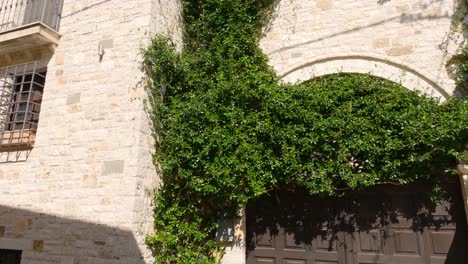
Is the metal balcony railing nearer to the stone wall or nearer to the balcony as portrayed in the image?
the balcony

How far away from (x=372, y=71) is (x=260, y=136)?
1.81m

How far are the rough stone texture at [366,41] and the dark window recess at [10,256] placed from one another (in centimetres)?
298

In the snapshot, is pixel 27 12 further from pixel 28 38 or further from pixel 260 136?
pixel 260 136

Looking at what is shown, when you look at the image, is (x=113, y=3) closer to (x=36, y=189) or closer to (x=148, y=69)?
(x=148, y=69)

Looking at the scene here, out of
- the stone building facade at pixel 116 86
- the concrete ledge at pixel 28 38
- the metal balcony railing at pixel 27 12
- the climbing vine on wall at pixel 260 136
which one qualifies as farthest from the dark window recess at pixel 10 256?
the metal balcony railing at pixel 27 12

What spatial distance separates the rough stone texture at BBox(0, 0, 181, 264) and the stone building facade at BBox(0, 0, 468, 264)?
2cm

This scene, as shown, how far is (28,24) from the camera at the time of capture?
4906 millimetres

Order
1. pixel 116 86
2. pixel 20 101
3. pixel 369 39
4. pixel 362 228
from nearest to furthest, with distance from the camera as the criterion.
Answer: pixel 362 228, pixel 116 86, pixel 369 39, pixel 20 101

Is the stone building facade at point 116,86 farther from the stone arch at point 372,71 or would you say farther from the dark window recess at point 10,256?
the dark window recess at point 10,256

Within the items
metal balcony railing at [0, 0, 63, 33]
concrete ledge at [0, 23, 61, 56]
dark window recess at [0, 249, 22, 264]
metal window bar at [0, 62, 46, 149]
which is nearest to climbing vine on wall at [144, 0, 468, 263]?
concrete ledge at [0, 23, 61, 56]

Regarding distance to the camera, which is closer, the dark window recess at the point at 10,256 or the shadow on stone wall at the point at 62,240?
the shadow on stone wall at the point at 62,240

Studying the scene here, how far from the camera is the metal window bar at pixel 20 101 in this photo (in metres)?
4.86

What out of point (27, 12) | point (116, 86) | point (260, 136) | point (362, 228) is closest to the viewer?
point (260, 136)

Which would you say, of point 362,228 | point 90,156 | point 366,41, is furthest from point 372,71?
point 90,156
